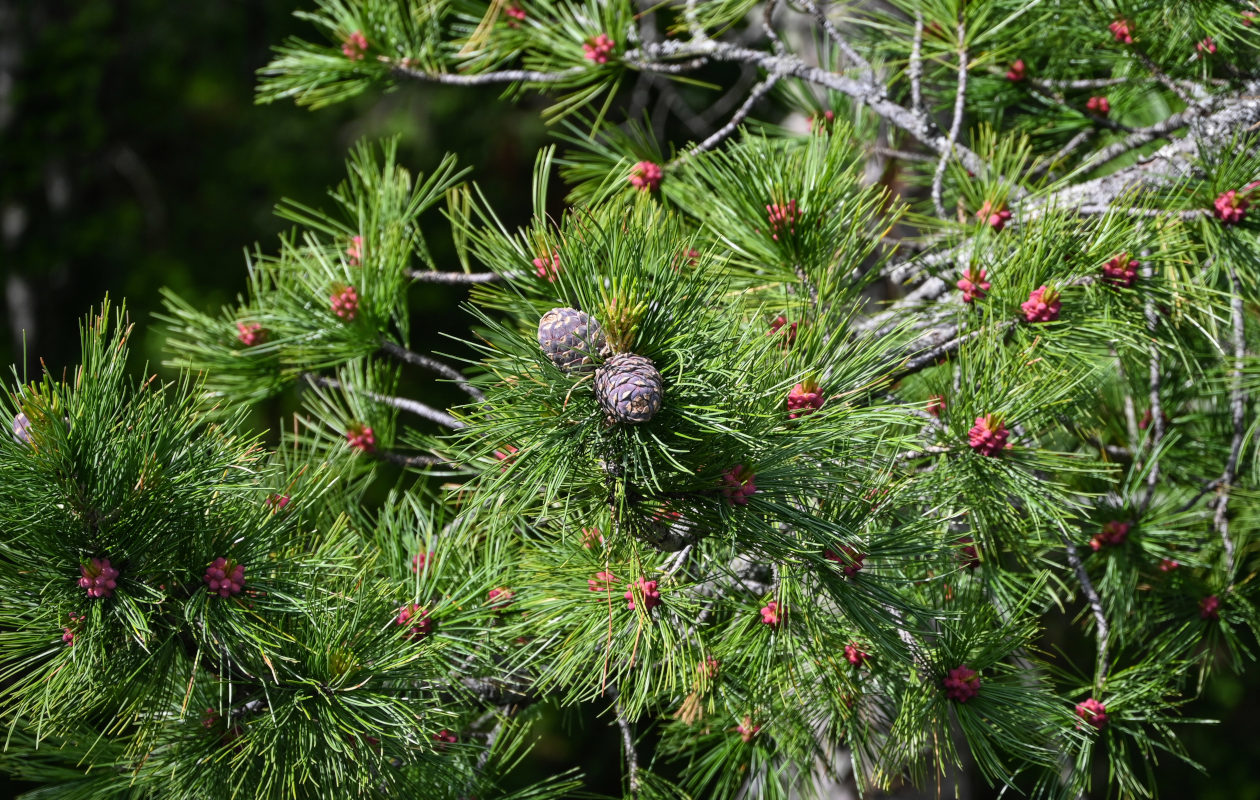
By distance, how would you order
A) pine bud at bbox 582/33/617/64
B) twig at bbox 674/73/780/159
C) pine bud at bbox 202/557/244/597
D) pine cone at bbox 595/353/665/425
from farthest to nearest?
pine bud at bbox 582/33/617/64 < twig at bbox 674/73/780/159 < pine bud at bbox 202/557/244/597 < pine cone at bbox 595/353/665/425

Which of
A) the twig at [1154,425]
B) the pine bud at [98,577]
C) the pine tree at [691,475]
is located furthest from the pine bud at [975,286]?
the pine bud at [98,577]

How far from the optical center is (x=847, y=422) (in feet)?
2.52

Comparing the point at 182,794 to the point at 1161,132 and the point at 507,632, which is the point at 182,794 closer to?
the point at 507,632

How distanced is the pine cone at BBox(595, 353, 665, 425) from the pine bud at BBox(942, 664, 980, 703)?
46 centimetres

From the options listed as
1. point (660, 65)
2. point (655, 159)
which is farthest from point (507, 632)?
point (660, 65)

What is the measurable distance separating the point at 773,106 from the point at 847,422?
4030 millimetres

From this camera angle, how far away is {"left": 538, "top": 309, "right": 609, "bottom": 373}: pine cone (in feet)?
2.19

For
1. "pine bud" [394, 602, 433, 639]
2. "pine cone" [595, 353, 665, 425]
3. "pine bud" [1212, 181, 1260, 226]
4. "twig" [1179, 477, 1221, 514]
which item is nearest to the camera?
"pine cone" [595, 353, 665, 425]

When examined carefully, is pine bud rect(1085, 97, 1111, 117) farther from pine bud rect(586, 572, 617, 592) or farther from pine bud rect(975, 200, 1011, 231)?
pine bud rect(586, 572, 617, 592)

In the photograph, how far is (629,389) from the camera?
0.65m

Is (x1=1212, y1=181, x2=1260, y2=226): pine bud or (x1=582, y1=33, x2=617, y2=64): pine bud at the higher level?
(x1=582, y1=33, x2=617, y2=64): pine bud

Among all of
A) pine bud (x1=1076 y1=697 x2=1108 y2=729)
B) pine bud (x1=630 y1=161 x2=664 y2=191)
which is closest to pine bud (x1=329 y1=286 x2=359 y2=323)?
pine bud (x1=630 y1=161 x2=664 y2=191)

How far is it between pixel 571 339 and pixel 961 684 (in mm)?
537

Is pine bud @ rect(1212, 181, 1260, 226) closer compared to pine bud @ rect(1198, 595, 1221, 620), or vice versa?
pine bud @ rect(1212, 181, 1260, 226)
